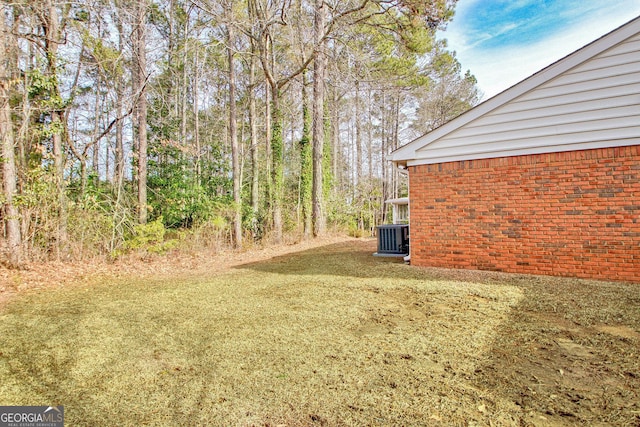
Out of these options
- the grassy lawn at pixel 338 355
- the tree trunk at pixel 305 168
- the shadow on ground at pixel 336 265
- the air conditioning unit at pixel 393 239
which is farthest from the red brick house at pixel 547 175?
the tree trunk at pixel 305 168

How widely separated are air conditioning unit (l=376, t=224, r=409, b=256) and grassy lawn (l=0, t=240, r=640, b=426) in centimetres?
340

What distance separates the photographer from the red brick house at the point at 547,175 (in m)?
4.92

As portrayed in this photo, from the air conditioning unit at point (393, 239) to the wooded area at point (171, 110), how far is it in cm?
482

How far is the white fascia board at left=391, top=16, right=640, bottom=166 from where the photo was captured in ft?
16.0

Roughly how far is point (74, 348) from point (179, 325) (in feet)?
3.14

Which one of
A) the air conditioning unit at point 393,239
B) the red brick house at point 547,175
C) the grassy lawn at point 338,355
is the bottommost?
the grassy lawn at point 338,355

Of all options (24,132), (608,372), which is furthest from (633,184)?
(24,132)

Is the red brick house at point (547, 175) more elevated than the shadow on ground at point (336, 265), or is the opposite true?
the red brick house at point (547, 175)

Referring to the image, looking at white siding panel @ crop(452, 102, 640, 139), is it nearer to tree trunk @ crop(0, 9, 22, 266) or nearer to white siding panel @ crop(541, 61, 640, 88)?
white siding panel @ crop(541, 61, 640, 88)

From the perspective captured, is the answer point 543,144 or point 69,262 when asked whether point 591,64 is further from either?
point 69,262

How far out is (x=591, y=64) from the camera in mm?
5074

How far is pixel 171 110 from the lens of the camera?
11.7 metres

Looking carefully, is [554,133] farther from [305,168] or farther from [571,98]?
[305,168]

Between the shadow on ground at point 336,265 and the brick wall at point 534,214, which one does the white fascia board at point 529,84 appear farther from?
the shadow on ground at point 336,265
